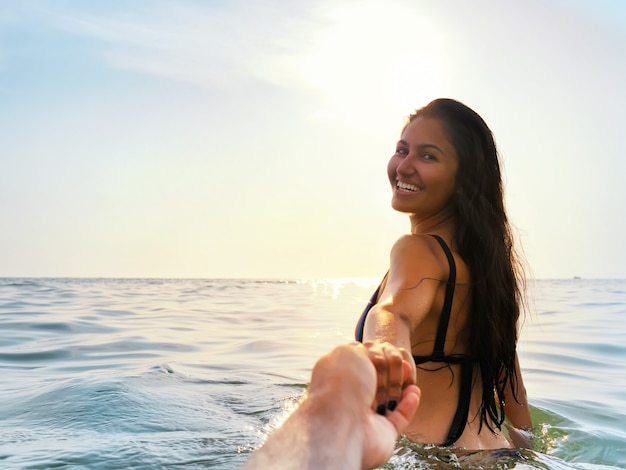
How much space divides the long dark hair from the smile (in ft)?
0.64

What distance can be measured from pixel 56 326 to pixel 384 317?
847cm

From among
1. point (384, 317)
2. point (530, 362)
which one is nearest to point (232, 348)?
point (530, 362)

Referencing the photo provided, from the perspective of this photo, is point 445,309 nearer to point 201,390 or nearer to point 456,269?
point 456,269

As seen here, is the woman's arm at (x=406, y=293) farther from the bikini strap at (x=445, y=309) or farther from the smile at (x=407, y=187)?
the smile at (x=407, y=187)

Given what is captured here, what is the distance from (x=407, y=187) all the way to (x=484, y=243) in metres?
0.45

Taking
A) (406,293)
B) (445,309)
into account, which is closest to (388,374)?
(406,293)

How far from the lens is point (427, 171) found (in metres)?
3.22

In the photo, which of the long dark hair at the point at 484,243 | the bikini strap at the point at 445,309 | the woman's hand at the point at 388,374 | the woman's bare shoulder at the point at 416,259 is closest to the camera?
the woman's hand at the point at 388,374

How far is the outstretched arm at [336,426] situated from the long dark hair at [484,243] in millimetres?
1423

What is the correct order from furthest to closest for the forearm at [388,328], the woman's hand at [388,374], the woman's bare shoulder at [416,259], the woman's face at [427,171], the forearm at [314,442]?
the woman's face at [427,171]
the woman's bare shoulder at [416,259]
the forearm at [388,328]
the woman's hand at [388,374]
the forearm at [314,442]

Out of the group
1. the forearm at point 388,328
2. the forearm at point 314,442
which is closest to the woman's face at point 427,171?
the forearm at point 388,328

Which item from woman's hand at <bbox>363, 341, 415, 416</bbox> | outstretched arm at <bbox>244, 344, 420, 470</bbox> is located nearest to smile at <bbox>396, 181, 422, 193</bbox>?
woman's hand at <bbox>363, 341, 415, 416</bbox>

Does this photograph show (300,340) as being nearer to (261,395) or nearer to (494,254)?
(261,395)

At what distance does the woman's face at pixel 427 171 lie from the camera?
324 centimetres
